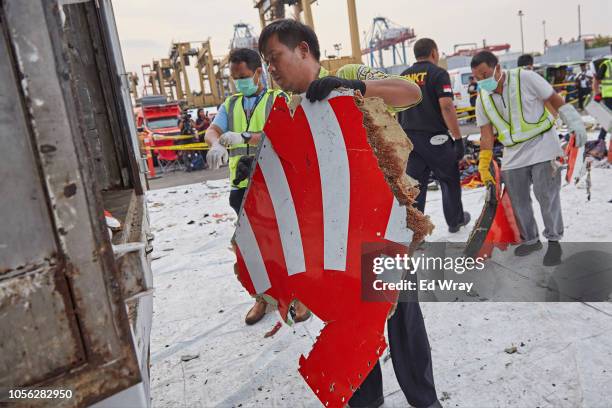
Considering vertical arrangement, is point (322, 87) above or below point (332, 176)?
above

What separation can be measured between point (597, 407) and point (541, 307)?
925mm

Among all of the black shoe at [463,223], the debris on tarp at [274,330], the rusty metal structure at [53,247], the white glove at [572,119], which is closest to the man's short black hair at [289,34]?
the rusty metal structure at [53,247]

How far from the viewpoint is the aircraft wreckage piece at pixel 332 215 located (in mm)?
1233

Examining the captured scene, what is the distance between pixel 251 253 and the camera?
5.40 ft

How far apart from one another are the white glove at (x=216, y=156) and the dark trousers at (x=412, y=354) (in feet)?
4.88

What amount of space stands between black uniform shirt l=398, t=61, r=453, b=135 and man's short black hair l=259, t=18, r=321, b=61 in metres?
2.39

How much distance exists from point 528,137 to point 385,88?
2271 mm

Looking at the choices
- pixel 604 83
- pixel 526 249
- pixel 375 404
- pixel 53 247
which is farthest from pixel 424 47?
pixel 53 247

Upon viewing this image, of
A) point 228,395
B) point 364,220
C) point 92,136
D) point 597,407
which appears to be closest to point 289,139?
point 364,220

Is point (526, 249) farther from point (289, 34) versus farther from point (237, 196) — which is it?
point (289, 34)

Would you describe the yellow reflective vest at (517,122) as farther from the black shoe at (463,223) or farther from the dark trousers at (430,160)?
the black shoe at (463,223)

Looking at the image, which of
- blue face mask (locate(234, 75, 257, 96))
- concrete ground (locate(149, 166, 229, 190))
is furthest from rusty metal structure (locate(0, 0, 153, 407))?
concrete ground (locate(149, 166, 229, 190))

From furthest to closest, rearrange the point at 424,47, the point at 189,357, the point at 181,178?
the point at 181,178 → the point at 424,47 → the point at 189,357

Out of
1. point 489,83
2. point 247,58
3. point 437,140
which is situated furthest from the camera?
point 437,140
